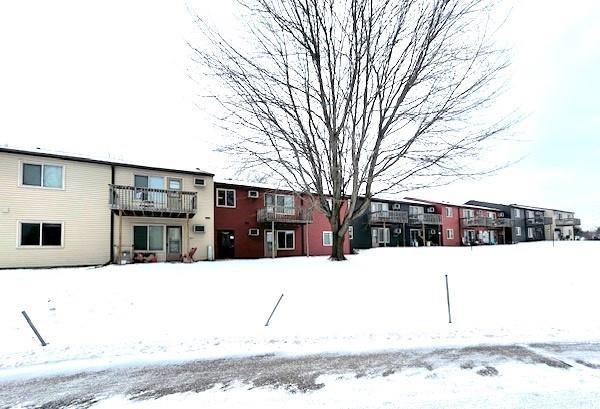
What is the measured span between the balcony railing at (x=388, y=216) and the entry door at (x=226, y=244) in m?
15.0

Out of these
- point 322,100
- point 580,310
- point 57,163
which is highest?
point 322,100

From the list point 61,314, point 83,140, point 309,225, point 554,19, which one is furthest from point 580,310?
point 83,140

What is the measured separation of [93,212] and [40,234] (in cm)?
232

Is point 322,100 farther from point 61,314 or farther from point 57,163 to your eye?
point 57,163

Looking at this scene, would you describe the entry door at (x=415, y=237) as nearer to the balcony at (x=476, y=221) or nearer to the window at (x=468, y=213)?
the balcony at (x=476, y=221)

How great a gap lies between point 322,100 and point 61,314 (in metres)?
11.7

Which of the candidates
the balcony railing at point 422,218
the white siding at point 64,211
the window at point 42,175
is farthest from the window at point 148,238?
the balcony railing at point 422,218

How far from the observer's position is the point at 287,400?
365 cm

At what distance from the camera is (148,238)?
19.2 metres

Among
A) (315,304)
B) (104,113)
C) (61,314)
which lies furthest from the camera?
(104,113)

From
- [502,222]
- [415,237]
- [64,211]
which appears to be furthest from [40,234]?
[502,222]

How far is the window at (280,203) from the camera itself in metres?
23.6

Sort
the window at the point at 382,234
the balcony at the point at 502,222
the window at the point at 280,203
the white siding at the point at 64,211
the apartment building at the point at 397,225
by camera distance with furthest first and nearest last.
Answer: the balcony at the point at 502,222, the window at the point at 382,234, the apartment building at the point at 397,225, the window at the point at 280,203, the white siding at the point at 64,211

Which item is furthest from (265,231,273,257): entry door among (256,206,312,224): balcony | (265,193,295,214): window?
(265,193,295,214): window
